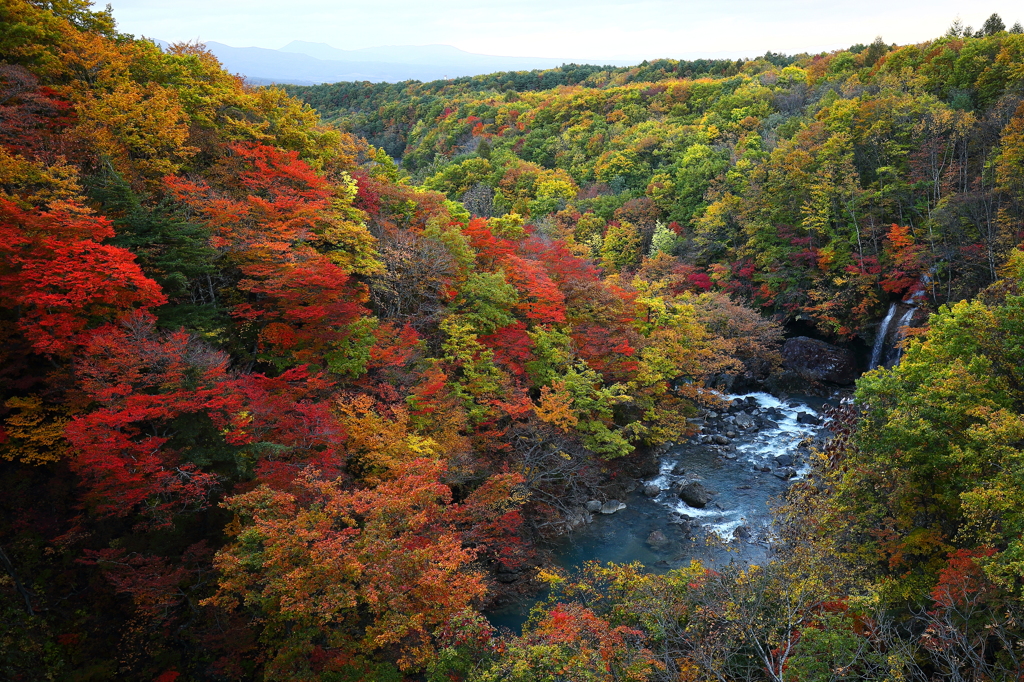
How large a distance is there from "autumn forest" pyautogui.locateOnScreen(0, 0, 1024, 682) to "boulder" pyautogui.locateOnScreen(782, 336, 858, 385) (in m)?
0.60

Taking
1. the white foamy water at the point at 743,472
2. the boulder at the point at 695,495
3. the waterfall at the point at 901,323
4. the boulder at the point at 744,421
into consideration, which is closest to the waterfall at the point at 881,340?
the waterfall at the point at 901,323

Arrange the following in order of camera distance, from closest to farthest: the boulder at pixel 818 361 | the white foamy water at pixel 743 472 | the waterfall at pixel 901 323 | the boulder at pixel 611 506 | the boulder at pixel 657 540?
the boulder at pixel 657 540 → the white foamy water at pixel 743 472 → the boulder at pixel 611 506 → the waterfall at pixel 901 323 → the boulder at pixel 818 361

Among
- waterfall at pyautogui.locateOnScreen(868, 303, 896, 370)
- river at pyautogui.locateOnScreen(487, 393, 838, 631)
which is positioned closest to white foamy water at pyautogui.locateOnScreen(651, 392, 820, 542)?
river at pyautogui.locateOnScreen(487, 393, 838, 631)

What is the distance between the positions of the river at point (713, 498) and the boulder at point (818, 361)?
186 cm

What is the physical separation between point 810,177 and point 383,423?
32299mm

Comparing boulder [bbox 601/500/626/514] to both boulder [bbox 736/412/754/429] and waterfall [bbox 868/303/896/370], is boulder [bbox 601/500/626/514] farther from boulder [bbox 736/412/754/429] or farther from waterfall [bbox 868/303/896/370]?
waterfall [bbox 868/303/896/370]

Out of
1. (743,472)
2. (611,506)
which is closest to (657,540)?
(611,506)

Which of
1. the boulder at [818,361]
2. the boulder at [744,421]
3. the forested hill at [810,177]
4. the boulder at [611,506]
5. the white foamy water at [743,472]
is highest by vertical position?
the forested hill at [810,177]

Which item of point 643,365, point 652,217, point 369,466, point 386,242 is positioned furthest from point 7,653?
point 652,217

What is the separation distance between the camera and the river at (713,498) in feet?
60.0

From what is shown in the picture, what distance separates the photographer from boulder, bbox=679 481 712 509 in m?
21.1

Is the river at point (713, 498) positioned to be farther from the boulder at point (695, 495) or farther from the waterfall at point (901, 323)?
the waterfall at point (901, 323)

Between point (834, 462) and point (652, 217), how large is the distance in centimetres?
3191

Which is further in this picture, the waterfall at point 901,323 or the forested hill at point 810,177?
the forested hill at point 810,177
